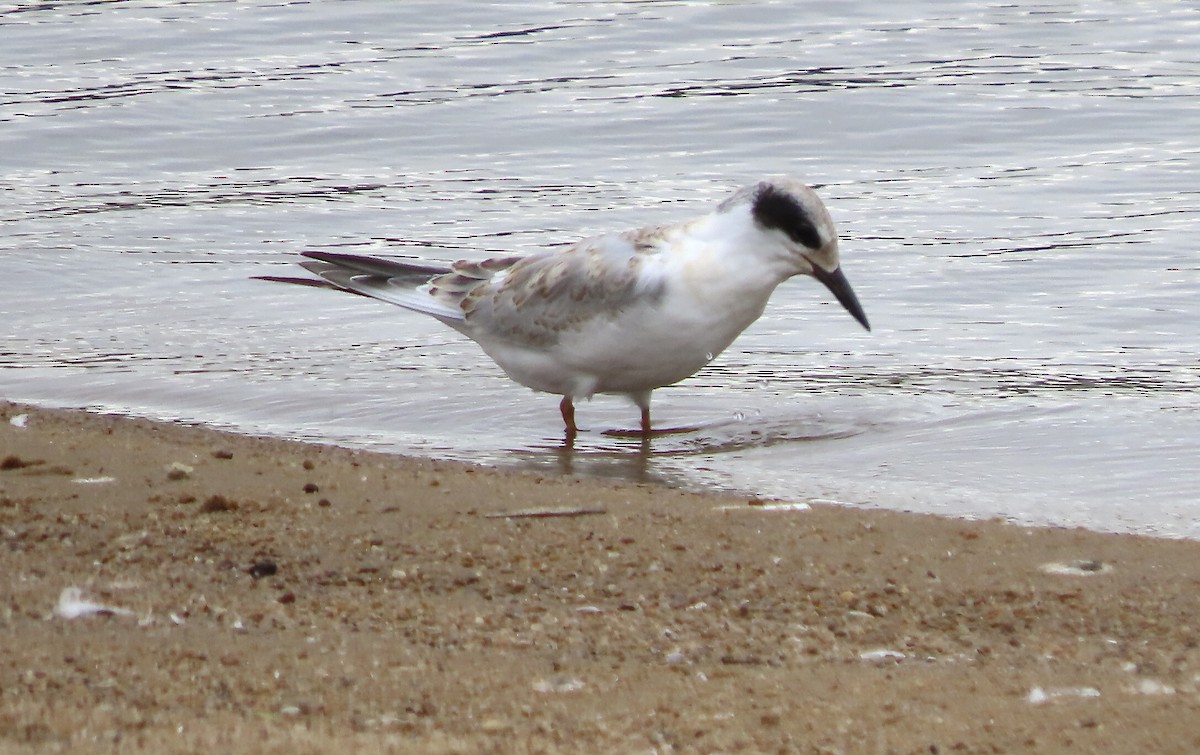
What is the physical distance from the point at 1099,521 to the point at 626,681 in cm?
269

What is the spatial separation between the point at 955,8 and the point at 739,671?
43.8 feet

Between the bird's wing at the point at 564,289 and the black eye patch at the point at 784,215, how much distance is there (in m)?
0.42

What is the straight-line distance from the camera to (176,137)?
12453 millimetres

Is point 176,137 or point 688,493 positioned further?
point 176,137

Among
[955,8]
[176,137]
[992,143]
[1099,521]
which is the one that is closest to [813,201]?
[1099,521]

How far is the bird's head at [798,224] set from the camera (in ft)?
20.9

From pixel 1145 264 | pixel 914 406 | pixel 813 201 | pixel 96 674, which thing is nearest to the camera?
pixel 96 674

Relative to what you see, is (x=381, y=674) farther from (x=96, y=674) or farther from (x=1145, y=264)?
(x=1145, y=264)

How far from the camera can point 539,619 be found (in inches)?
152

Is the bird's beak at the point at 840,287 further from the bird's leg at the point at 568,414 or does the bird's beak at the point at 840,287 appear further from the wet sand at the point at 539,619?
the wet sand at the point at 539,619

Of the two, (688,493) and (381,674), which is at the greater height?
(381,674)

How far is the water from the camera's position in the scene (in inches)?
268

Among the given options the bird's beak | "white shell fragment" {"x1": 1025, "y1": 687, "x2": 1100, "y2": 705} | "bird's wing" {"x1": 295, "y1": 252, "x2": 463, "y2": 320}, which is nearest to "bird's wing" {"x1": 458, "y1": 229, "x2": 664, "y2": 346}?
"bird's wing" {"x1": 295, "y1": 252, "x2": 463, "y2": 320}

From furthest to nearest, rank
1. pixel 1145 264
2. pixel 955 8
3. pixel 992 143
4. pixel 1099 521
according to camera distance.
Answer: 1. pixel 955 8
2. pixel 992 143
3. pixel 1145 264
4. pixel 1099 521
